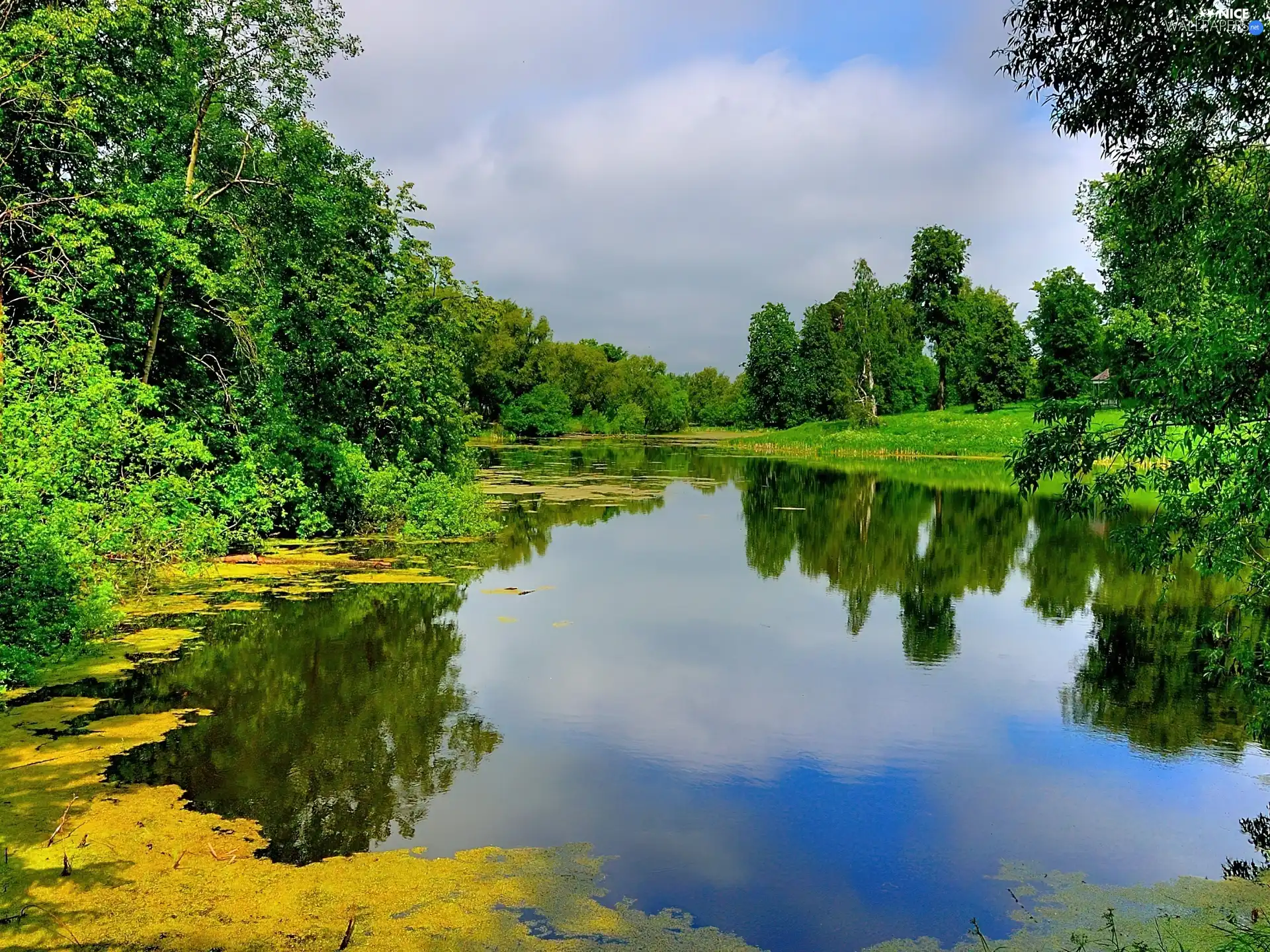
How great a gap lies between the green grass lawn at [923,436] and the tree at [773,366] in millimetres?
7483

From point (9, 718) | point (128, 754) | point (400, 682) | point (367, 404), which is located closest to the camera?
point (128, 754)

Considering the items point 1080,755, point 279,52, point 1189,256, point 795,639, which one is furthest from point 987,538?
point 279,52

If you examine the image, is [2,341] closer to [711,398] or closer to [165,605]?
[165,605]

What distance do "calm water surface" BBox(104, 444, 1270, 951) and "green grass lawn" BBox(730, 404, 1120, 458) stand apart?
135ft

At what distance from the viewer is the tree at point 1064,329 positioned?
6341cm

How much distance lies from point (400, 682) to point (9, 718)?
4.05 metres

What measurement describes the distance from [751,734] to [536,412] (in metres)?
76.1

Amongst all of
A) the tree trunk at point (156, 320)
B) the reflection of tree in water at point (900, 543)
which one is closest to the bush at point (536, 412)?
the reflection of tree in water at point (900, 543)

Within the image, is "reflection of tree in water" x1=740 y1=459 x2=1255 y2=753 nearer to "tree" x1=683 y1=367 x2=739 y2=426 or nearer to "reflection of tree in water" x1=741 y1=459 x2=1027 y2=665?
"reflection of tree in water" x1=741 y1=459 x2=1027 y2=665

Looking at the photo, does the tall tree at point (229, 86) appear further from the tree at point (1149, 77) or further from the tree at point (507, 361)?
the tree at point (507, 361)

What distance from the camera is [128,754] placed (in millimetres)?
8039

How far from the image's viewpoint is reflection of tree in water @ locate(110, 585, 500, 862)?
23.6ft

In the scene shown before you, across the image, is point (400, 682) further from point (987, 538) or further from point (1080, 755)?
point (987, 538)

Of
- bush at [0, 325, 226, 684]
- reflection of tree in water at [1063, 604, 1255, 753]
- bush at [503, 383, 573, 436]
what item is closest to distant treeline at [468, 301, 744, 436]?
bush at [503, 383, 573, 436]
